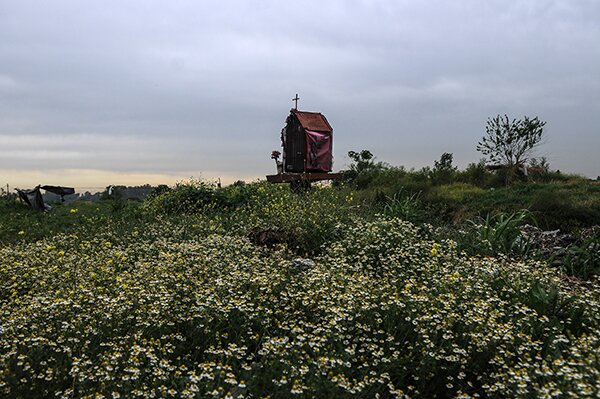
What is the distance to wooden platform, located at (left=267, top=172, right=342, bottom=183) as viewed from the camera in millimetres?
20433

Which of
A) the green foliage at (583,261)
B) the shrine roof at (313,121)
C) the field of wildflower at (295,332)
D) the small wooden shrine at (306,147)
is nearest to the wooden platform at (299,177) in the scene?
the small wooden shrine at (306,147)

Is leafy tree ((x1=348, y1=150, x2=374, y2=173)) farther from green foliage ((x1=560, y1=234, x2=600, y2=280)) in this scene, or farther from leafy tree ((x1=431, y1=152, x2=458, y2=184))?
green foliage ((x1=560, y1=234, x2=600, y2=280))

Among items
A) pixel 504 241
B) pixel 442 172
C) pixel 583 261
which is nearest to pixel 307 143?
pixel 442 172

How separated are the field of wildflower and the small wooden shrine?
1550cm

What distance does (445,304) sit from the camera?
452cm

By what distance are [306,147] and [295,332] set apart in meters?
18.6

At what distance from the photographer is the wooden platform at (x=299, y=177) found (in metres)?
20.4

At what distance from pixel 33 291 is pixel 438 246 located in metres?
5.39

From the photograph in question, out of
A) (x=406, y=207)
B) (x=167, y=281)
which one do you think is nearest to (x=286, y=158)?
(x=406, y=207)

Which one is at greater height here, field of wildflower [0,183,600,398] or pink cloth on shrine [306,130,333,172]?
pink cloth on shrine [306,130,333,172]

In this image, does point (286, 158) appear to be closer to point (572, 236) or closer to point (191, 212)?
point (191, 212)

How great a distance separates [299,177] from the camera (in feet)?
66.7

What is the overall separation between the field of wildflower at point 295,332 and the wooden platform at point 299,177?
13.2 m

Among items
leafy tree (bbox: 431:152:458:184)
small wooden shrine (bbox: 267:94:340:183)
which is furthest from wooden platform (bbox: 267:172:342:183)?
leafy tree (bbox: 431:152:458:184)
